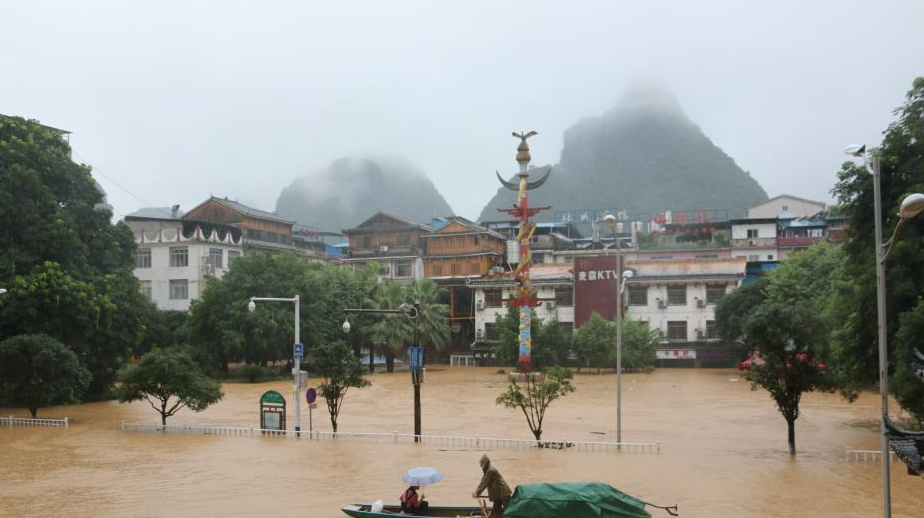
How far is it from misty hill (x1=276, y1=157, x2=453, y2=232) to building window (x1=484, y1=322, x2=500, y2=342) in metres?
116

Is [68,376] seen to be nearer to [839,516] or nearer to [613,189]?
[839,516]

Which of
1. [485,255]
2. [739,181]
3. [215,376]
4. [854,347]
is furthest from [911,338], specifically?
[739,181]

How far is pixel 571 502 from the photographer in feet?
40.9

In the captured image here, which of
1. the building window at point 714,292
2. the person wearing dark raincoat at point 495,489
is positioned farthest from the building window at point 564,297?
the person wearing dark raincoat at point 495,489

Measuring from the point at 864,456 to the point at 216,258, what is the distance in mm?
54716

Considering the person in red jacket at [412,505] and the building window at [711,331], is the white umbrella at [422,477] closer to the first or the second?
the person in red jacket at [412,505]

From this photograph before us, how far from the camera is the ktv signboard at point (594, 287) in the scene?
6284 centimetres

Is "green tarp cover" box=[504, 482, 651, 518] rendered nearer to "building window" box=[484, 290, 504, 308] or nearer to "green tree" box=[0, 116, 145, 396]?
"green tree" box=[0, 116, 145, 396]

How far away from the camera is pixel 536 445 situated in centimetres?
2341

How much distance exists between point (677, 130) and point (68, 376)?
156620 millimetres

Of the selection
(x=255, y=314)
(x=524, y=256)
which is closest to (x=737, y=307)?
(x=524, y=256)

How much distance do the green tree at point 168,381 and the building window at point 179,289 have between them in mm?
36576

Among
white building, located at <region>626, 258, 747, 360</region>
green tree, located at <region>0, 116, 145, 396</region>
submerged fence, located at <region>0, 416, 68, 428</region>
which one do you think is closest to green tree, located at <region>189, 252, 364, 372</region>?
green tree, located at <region>0, 116, 145, 396</region>

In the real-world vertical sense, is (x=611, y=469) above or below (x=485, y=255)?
below
